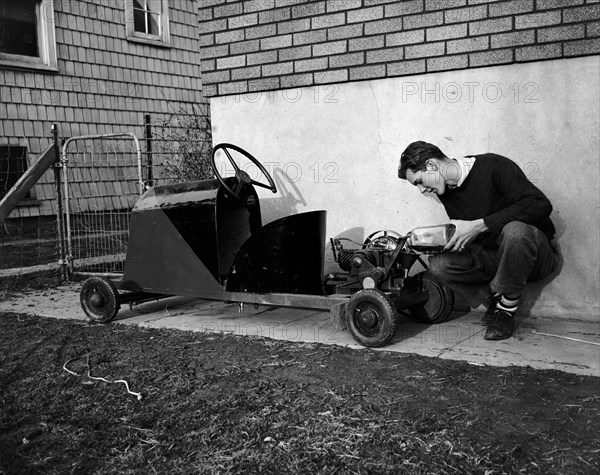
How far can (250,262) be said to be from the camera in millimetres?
4461

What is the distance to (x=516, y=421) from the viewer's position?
2.80 metres

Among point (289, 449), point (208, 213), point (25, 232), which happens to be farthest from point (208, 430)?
point (25, 232)

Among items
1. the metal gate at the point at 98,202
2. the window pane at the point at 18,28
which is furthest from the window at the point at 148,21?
the metal gate at the point at 98,202

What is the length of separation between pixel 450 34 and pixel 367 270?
6.52 feet

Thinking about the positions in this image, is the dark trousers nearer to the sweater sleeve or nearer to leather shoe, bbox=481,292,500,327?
the sweater sleeve

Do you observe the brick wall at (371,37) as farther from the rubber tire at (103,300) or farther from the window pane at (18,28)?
the window pane at (18,28)

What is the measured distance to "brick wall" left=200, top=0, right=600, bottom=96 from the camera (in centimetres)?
458

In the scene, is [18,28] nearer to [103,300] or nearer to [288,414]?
[103,300]

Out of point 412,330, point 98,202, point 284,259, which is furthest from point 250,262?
point 98,202

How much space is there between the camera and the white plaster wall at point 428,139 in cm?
460

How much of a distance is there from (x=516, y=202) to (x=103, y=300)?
310cm

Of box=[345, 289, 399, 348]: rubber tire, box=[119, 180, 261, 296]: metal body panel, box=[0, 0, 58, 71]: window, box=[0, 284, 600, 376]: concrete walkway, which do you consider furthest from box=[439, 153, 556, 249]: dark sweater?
box=[0, 0, 58, 71]: window

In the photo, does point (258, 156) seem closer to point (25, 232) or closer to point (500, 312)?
point (500, 312)

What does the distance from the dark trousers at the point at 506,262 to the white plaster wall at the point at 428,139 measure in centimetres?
44
